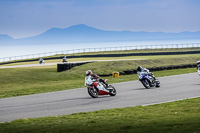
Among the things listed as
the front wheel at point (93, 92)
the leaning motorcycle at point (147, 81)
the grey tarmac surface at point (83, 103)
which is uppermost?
the leaning motorcycle at point (147, 81)

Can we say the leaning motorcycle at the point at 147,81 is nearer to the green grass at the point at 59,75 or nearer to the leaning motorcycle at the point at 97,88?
the leaning motorcycle at the point at 97,88

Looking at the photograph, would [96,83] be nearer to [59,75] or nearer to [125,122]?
[125,122]

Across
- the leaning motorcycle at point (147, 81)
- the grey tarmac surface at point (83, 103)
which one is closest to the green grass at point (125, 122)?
the grey tarmac surface at point (83, 103)

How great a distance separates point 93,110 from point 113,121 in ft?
13.7

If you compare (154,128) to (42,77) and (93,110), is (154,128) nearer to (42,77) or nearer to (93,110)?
(93,110)

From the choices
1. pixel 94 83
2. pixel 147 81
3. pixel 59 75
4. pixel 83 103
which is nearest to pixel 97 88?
pixel 94 83

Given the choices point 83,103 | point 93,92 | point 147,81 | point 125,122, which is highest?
point 147,81

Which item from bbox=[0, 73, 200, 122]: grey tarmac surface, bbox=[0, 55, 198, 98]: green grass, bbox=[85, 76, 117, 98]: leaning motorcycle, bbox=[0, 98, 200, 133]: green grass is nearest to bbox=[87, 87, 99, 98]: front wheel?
bbox=[85, 76, 117, 98]: leaning motorcycle

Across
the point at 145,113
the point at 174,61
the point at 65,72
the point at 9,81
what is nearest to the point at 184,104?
the point at 145,113

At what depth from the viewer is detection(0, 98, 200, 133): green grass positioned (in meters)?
11.2

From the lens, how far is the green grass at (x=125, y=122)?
1120 centimetres

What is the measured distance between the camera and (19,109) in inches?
757

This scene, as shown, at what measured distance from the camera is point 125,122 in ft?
42.2

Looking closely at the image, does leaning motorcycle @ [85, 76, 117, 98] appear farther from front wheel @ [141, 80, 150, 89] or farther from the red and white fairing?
front wheel @ [141, 80, 150, 89]
